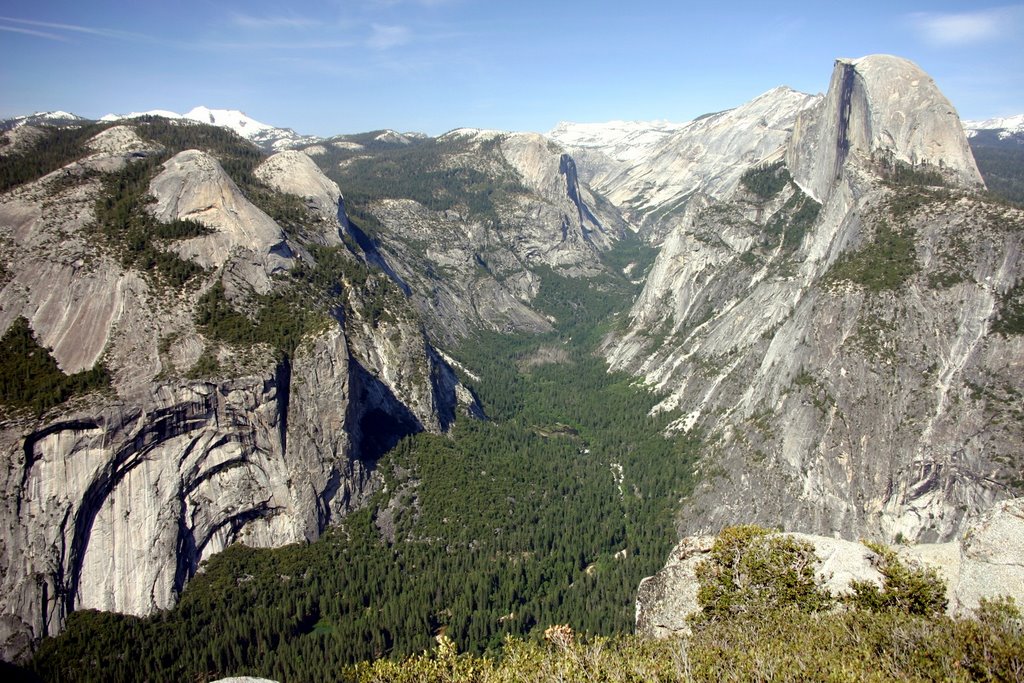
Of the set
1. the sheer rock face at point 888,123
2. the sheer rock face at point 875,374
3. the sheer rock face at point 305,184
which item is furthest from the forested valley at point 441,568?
the sheer rock face at point 888,123

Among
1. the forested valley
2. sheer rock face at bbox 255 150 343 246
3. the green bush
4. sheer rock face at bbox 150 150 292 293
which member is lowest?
the forested valley

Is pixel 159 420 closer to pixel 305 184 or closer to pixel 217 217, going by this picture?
pixel 217 217

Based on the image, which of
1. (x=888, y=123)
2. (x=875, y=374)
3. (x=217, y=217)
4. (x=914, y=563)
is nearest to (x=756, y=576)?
(x=914, y=563)

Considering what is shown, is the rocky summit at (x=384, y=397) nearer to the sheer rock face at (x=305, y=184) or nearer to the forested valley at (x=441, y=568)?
the forested valley at (x=441, y=568)

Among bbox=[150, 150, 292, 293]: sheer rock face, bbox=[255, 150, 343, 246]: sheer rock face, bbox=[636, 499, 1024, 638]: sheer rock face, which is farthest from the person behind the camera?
bbox=[255, 150, 343, 246]: sheer rock face

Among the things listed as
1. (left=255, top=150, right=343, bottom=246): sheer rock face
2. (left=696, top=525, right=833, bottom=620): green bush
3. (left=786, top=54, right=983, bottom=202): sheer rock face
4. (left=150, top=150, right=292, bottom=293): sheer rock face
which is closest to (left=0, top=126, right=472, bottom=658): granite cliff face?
(left=150, top=150, right=292, bottom=293): sheer rock face

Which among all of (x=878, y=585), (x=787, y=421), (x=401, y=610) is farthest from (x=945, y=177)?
(x=401, y=610)

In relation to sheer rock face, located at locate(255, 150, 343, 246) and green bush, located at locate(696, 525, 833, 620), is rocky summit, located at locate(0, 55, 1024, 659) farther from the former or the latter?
green bush, located at locate(696, 525, 833, 620)
